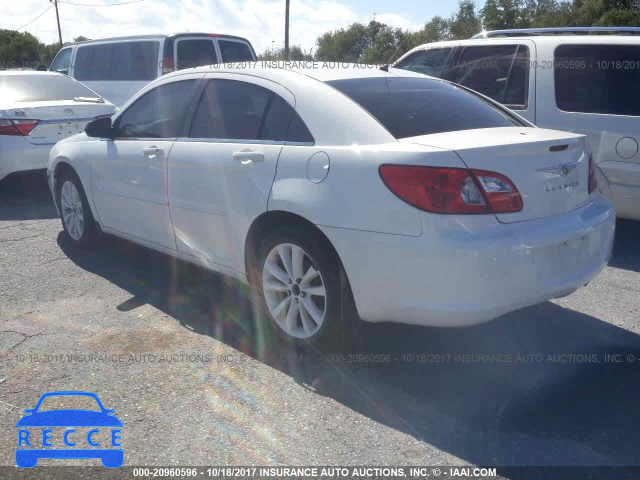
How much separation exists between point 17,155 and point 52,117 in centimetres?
57

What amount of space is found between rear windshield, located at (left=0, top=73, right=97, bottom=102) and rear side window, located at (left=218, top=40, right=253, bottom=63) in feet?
11.9

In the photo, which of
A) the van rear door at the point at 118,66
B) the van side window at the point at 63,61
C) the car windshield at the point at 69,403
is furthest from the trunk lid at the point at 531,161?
the van side window at the point at 63,61

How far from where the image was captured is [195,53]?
1223cm

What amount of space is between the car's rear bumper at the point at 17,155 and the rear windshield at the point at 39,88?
29.6 inches

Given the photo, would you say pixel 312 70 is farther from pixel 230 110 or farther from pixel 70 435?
pixel 70 435

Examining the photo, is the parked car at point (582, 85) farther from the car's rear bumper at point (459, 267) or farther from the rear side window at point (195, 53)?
the rear side window at point (195, 53)

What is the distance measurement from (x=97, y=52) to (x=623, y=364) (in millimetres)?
12546

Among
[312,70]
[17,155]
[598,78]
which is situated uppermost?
[312,70]

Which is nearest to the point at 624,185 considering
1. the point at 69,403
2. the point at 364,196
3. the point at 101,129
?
the point at 364,196

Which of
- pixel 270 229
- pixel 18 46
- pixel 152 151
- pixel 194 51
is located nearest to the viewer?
pixel 270 229

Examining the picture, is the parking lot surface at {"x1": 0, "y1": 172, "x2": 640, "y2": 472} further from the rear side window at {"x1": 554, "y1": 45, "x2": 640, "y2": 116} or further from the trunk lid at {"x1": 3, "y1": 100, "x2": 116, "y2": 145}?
the trunk lid at {"x1": 3, "y1": 100, "x2": 116, "y2": 145}

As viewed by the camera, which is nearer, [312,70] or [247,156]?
[247,156]

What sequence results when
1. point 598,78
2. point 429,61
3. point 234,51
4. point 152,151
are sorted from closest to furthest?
point 152,151 → point 598,78 → point 429,61 → point 234,51

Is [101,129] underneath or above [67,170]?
above
